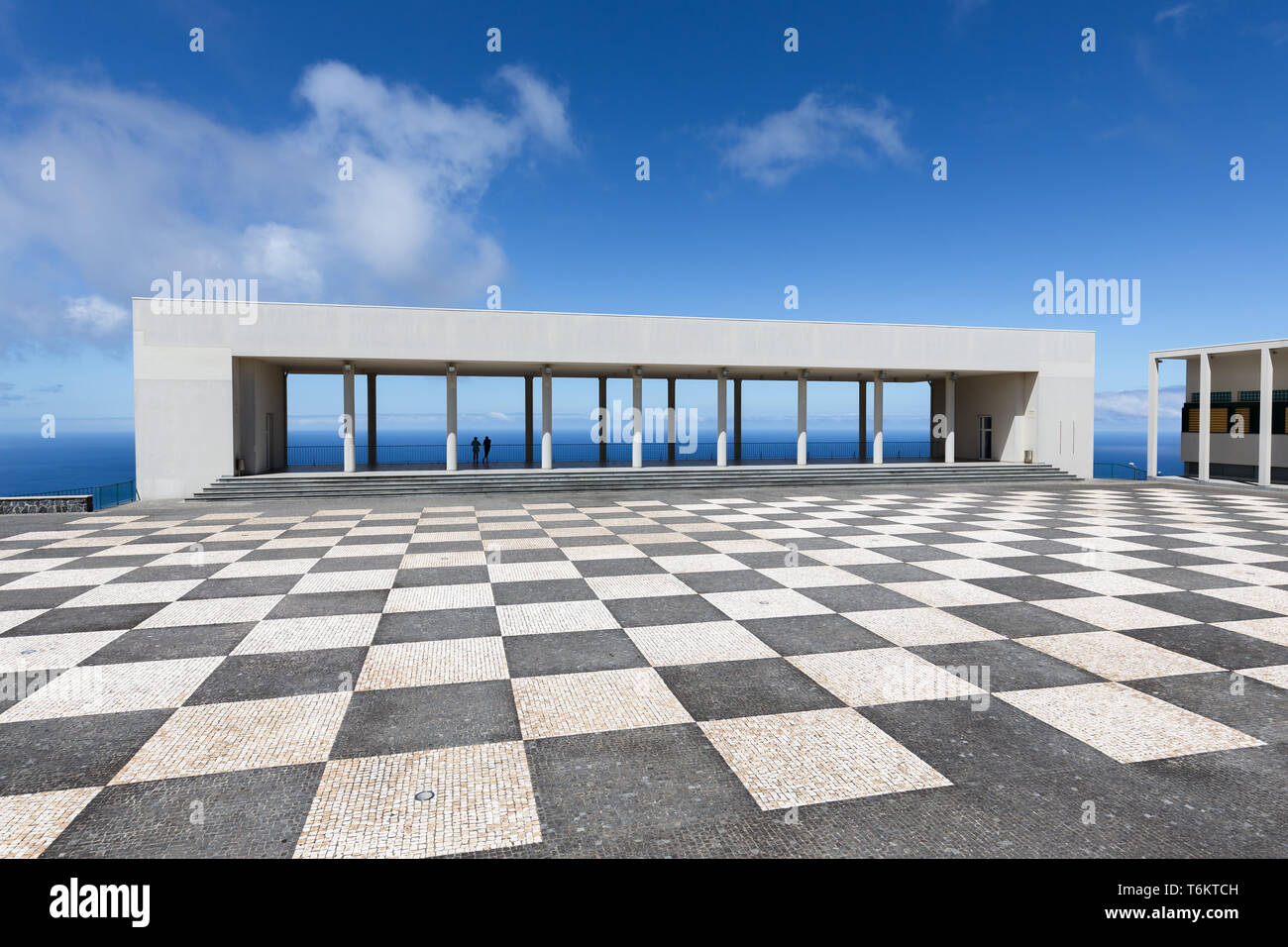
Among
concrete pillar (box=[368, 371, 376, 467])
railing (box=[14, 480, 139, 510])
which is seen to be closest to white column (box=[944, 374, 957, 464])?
concrete pillar (box=[368, 371, 376, 467])

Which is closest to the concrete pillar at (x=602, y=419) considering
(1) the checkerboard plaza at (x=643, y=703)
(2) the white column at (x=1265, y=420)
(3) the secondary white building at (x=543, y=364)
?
(3) the secondary white building at (x=543, y=364)

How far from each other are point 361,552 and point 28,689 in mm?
6466

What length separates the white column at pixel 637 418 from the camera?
2844 cm

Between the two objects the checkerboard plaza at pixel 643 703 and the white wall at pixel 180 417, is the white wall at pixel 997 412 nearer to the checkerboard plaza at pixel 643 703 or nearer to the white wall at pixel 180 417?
the checkerboard plaza at pixel 643 703

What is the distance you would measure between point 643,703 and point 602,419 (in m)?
28.2

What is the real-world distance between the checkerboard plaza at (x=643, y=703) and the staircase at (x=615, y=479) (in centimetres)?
1155

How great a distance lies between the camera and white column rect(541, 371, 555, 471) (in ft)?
90.4

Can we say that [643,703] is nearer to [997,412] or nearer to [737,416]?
[737,416]

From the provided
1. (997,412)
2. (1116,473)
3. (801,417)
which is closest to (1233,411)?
(1116,473)

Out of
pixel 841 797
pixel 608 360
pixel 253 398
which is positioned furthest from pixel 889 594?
pixel 253 398

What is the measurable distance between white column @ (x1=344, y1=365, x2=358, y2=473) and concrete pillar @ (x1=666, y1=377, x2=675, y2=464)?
1362 centimetres

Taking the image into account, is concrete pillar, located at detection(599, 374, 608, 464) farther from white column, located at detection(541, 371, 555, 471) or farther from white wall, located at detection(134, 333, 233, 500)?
white wall, located at detection(134, 333, 233, 500)
